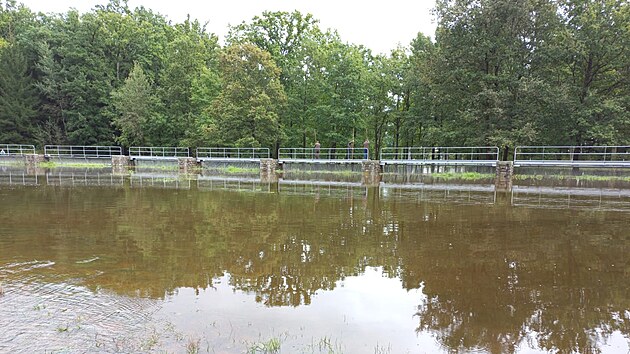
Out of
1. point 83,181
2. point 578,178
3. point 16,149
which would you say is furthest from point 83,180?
point 578,178

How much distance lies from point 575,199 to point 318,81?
2083cm

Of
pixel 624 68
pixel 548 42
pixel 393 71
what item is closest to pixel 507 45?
pixel 548 42

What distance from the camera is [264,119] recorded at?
93.4 ft

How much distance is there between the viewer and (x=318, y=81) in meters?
30.2

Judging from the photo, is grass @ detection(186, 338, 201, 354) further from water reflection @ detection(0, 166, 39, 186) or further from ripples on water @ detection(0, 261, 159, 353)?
water reflection @ detection(0, 166, 39, 186)

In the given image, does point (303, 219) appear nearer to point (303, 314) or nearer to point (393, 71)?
point (303, 314)

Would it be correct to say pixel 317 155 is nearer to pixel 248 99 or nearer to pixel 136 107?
pixel 248 99

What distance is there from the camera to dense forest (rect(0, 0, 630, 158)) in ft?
72.2

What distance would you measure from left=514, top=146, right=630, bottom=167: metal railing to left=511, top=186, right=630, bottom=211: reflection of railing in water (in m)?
3.13

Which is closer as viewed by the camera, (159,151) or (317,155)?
(317,155)

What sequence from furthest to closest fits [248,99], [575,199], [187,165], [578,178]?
[248,99], [187,165], [578,178], [575,199]

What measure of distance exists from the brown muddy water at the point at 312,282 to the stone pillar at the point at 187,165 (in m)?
18.2

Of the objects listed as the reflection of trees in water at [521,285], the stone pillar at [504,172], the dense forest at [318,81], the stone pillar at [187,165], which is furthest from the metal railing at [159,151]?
the reflection of trees in water at [521,285]

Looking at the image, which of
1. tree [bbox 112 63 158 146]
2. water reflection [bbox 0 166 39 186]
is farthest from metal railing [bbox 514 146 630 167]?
tree [bbox 112 63 158 146]
